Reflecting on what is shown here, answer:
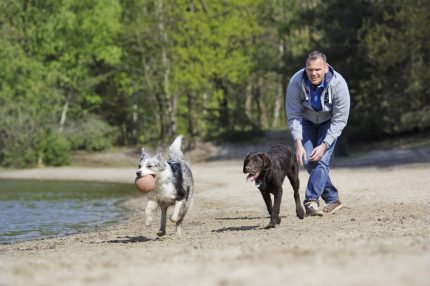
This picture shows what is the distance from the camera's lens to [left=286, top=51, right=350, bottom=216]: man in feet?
34.0

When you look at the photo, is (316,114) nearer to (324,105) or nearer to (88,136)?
(324,105)

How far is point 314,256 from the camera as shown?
19.2 feet

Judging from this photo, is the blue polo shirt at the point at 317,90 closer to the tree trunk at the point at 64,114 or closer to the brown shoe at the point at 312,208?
the brown shoe at the point at 312,208

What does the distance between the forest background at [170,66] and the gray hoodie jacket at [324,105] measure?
65.3 feet

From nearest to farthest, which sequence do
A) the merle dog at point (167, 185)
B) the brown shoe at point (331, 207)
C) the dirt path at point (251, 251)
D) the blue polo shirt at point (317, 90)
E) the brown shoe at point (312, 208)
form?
the dirt path at point (251, 251) < the merle dog at point (167, 185) < the blue polo shirt at point (317, 90) < the brown shoe at point (312, 208) < the brown shoe at point (331, 207)

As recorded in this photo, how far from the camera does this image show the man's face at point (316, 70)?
1019 cm

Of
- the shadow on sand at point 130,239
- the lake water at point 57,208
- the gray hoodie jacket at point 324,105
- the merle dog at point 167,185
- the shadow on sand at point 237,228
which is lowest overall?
the lake water at point 57,208

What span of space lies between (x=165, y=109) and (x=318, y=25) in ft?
46.5

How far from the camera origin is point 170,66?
137 ft

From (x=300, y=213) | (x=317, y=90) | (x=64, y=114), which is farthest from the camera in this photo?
(x=64, y=114)

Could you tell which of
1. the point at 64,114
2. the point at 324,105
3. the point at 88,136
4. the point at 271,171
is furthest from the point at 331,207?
the point at 64,114

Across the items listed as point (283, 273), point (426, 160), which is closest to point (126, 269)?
point (283, 273)

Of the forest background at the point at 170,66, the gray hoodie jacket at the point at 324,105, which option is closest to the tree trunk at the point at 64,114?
the forest background at the point at 170,66

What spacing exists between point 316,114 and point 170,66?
103 ft
